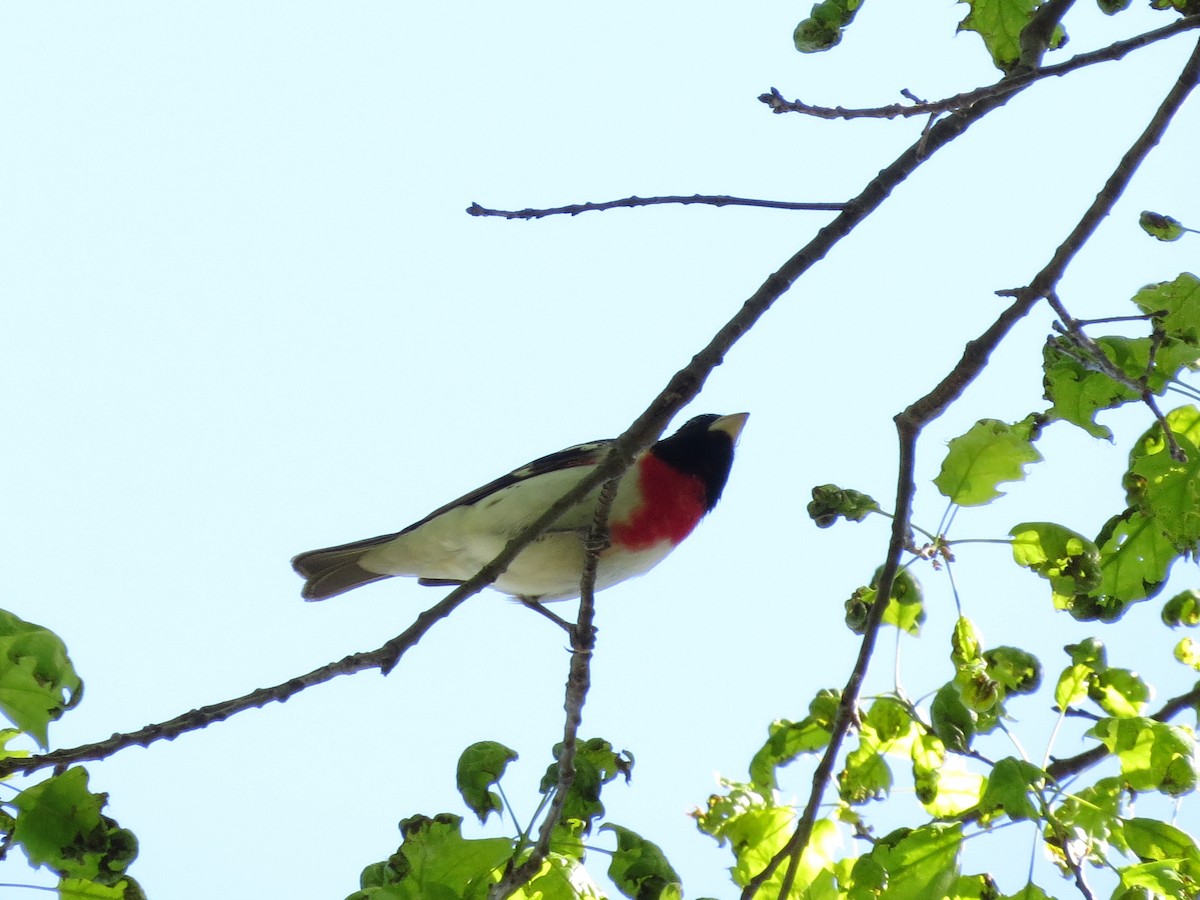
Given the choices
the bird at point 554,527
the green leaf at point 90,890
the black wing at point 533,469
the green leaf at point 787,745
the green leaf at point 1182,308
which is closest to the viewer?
the green leaf at point 90,890

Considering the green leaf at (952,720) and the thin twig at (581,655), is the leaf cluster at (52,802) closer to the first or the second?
the thin twig at (581,655)

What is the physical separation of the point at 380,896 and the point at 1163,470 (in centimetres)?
197

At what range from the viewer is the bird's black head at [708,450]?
192 inches

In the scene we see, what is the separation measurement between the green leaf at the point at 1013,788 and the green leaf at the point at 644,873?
2.20 ft

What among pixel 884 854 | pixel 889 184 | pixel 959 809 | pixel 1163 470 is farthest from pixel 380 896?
pixel 889 184

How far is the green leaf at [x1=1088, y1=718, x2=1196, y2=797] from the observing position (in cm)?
254

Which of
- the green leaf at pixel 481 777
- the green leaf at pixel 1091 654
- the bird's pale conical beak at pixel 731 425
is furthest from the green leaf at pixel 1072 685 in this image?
the bird's pale conical beak at pixel 731 425

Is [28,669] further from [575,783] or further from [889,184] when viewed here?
[889,184]

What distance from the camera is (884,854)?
8.38 feet

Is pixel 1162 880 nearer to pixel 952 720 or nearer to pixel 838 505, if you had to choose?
pixel 952 720

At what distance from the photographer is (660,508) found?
4500mm

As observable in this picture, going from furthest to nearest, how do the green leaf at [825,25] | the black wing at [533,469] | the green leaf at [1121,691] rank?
the black wing at [533,469] → the green leaf at [825,25] → the green leaf at [1121,691]

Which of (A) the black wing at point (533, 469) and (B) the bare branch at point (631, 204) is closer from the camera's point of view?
(B) the bare branch at point (631, 204)

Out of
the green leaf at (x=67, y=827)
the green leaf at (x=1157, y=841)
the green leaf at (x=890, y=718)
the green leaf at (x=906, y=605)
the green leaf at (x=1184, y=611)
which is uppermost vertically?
the green leaf at (x=906, y=605)
